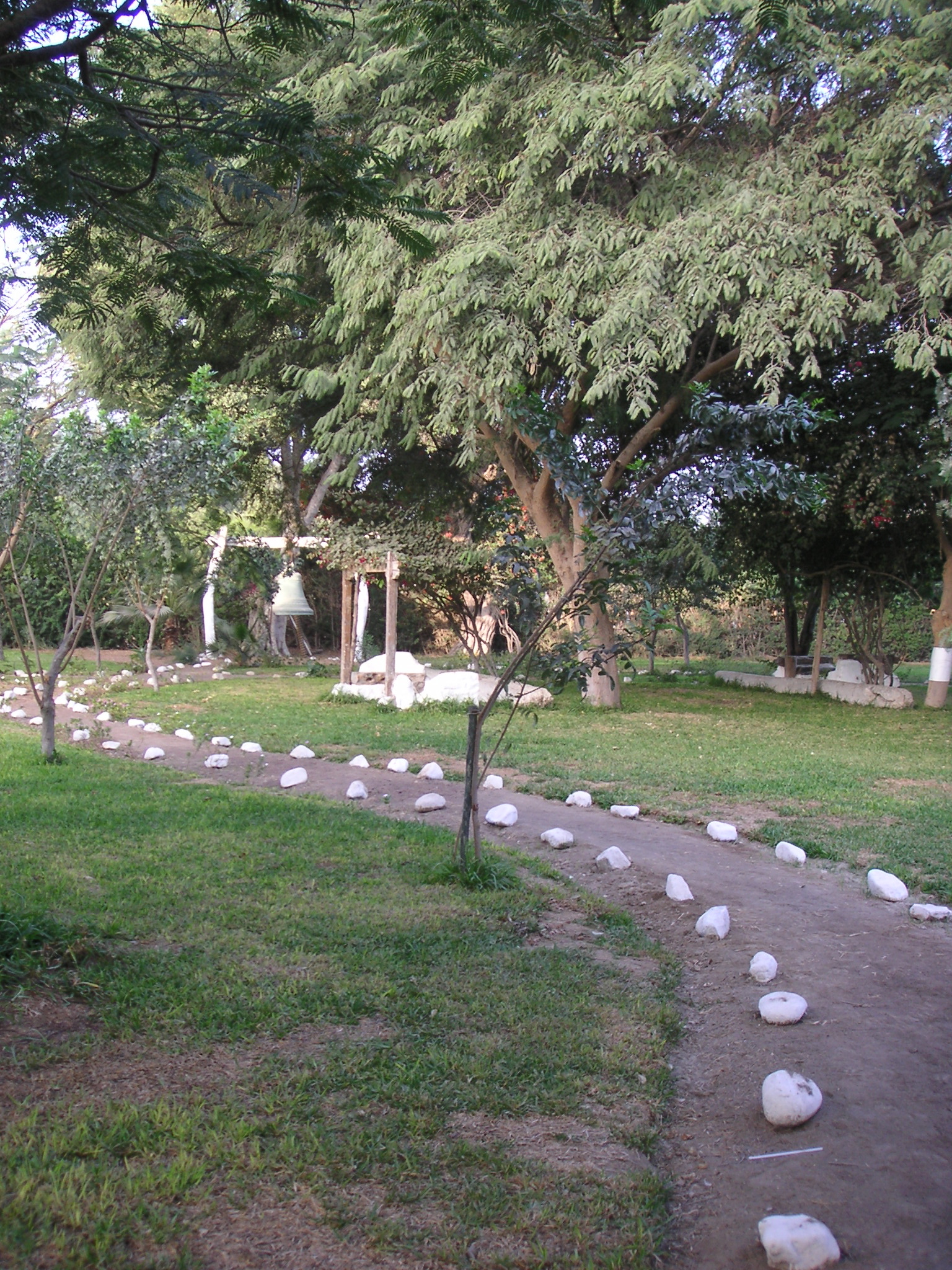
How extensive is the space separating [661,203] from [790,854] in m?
7.27

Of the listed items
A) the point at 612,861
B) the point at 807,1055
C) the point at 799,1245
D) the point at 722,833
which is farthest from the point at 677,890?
the point at 799,1245

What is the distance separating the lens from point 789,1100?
2.60 m

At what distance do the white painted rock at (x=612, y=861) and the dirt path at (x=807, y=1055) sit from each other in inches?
2.3

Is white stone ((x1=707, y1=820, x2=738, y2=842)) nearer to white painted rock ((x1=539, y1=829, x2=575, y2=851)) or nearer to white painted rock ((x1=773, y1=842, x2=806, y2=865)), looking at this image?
white painted rock ((x1=773, y1=842, x2=806, y2=865))

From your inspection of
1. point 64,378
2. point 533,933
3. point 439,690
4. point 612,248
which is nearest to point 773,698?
point 439,690

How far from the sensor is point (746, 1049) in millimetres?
3111

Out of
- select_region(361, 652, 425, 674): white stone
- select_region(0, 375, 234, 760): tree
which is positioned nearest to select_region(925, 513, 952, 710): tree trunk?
select_region(361, 652, 425, 674): white stone

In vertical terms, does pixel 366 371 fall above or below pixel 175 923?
above

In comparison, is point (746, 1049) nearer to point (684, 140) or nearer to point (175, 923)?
point (175, 923)

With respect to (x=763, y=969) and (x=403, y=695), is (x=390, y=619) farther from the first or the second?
(x=763, y=969)

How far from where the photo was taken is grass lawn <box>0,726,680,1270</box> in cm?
209

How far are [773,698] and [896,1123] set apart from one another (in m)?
13.7

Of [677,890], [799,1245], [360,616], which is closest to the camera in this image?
[799,1245]

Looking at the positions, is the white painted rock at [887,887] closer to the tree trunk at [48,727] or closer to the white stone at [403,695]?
the tree trunk at [48,727]
